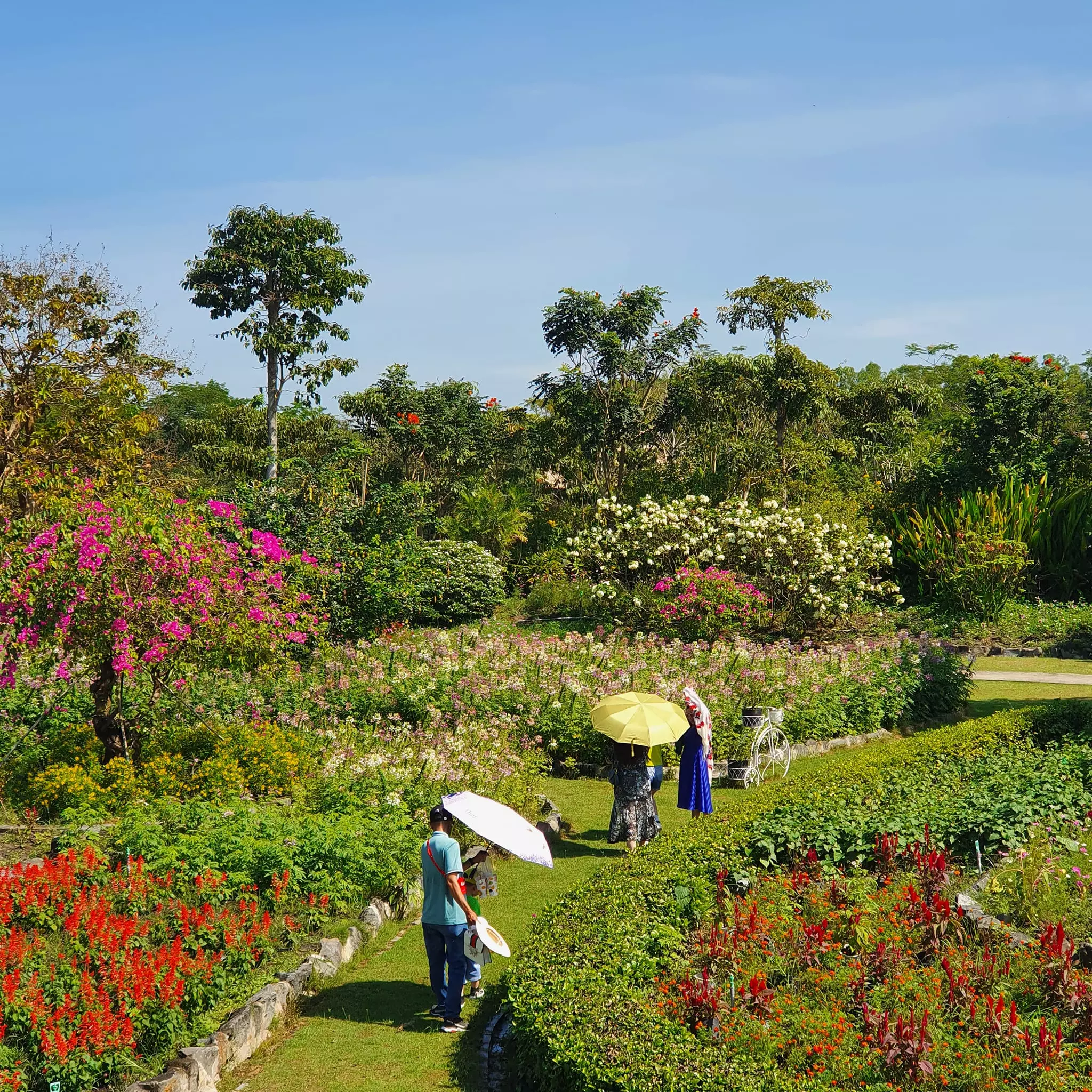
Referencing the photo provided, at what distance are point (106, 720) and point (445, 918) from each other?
5.44m

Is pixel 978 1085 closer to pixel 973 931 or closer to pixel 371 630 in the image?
pixel 973 931

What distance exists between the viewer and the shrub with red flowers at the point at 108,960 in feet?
17.8

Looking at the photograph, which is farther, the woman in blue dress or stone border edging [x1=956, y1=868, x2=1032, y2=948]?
the woman in blue dress

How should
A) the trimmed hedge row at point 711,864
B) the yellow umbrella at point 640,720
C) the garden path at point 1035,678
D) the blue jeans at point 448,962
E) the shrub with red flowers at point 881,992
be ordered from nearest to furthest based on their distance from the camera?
the trimmed hedge row at point 711,864, the shrub with red flowers at point 881,992, the blue jeans at point 448,962, the yellow umbrella at point 640,720, the garden path at point 1035,678

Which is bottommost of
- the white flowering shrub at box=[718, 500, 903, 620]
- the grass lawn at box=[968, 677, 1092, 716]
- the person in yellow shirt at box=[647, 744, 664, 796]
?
the grass lawn at box=[968, 677, 1092, 716]

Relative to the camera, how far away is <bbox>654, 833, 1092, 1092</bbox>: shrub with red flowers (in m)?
5.26

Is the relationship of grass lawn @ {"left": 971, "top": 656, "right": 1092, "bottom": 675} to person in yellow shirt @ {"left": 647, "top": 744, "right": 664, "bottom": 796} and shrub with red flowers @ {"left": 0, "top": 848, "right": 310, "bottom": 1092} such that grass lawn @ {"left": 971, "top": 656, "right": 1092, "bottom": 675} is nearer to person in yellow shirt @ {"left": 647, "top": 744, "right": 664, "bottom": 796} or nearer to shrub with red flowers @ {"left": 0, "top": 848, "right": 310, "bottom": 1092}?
person in yellow shirt @ {"left": 647, "top": 744, "right": 664, "bottom": 796}

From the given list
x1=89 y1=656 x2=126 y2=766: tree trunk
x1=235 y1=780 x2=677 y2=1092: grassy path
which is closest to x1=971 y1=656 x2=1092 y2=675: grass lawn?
x1=235 y1=780 x2=677 y2=1092: grassy path

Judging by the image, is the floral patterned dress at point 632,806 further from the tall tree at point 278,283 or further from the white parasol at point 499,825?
the tall tree at point 278,283

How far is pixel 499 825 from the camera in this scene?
6.68 m

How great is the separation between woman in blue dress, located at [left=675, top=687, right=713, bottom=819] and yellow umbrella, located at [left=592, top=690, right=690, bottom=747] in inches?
18.5

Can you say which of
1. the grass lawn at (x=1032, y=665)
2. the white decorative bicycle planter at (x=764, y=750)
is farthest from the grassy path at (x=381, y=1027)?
the grass lawn at (x=1032, y=665)

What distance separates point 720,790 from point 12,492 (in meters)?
11.9

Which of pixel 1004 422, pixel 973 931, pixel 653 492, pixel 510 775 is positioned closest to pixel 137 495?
pixel 510 775
